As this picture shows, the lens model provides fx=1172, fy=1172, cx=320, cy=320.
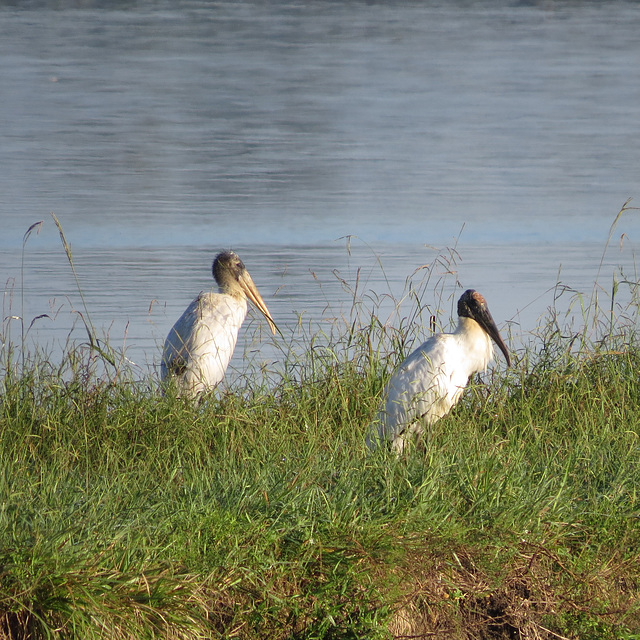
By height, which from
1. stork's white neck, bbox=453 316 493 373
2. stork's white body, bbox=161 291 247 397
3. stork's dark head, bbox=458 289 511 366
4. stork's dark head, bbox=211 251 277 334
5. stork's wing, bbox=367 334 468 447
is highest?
stork's dark head, bbox=211 251 277 334

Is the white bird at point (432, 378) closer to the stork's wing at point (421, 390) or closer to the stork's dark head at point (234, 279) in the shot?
the stork's wing at point (421, 390)

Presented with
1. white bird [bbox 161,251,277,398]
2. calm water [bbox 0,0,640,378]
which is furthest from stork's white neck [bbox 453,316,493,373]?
white bird [bbox 161,251,277,398]

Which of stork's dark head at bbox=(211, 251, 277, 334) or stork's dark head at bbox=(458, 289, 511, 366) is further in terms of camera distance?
stork's dark head at bbox=(211, 251, 277, 334)

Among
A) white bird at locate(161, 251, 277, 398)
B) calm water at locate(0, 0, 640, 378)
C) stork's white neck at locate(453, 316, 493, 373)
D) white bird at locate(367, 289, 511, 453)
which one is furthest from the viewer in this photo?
calm water at locate(0, 0, 640, 378)

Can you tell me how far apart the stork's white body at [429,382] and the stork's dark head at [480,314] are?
0.14 metres

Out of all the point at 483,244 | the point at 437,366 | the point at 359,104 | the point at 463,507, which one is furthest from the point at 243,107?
the point at 463,507

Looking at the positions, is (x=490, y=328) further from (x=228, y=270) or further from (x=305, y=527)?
(x=305, y=527)

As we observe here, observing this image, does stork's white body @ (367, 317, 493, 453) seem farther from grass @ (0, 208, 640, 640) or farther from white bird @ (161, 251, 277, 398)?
white bird @ (161, 251, 277, 398)

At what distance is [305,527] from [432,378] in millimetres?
1630

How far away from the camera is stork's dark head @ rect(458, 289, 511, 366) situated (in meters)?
5.61

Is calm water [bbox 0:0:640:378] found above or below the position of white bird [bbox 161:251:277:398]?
above

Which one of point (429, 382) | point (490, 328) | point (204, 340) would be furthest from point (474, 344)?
point (204, 340)

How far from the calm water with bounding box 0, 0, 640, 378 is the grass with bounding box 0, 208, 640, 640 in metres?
1.35

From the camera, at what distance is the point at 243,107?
20250mm
